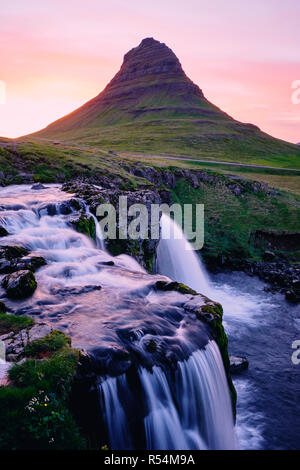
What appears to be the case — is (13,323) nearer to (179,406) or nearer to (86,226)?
(179,406)

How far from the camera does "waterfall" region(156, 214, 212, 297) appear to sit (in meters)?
32.5

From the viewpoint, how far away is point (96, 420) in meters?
9.05

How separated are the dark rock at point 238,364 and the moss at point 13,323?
1298 cm

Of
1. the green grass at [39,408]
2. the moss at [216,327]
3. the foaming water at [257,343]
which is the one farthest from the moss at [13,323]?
the foaming water at [257,343]

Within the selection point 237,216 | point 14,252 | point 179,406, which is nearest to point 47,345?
point 179,406

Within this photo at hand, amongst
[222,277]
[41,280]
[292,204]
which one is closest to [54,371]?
[41,280]

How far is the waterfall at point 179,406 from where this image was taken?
31.5 feet

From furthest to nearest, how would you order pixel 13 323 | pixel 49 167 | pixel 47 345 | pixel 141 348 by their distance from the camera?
pixel 49 167 < pixel 141 348 < pixel 13 323 < pixel 47 345

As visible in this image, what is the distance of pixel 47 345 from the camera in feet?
32.2

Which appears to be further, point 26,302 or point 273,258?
point 273,258

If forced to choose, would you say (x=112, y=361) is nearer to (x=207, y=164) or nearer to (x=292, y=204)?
(x=292, y=204)

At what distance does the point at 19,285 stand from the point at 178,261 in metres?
22.3

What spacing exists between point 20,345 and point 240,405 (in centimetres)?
1228

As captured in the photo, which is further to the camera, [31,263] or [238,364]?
[238,364]
